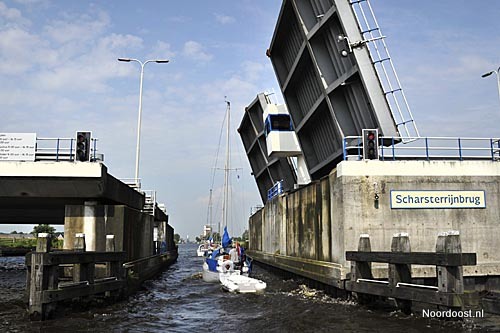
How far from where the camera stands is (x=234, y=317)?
1401cm

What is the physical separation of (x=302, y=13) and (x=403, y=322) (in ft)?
50.3

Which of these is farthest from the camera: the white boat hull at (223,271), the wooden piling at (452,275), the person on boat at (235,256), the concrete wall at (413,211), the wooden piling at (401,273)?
the person on boat at (235,256)

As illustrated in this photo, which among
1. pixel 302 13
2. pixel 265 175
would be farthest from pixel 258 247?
pixel 302 13

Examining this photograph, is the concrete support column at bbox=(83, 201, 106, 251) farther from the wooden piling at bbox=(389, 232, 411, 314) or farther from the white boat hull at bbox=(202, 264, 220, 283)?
the wooden piling at bbox=(389, 232, 411, 314)

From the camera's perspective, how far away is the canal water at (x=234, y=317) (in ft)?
38.1

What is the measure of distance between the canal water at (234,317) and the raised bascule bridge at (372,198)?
2.26ft

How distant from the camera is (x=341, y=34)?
1994 centimetres

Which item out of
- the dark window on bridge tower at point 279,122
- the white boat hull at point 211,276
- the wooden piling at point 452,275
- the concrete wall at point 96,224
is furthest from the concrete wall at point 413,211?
the dark window on bridge tower at point 279,122

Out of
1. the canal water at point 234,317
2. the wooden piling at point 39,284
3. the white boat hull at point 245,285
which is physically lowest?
the canal water at point 234,317

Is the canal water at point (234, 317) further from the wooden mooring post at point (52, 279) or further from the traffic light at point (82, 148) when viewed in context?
the traffic light at point (82, 148)

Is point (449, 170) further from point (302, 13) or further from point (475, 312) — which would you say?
point (302, 13)
